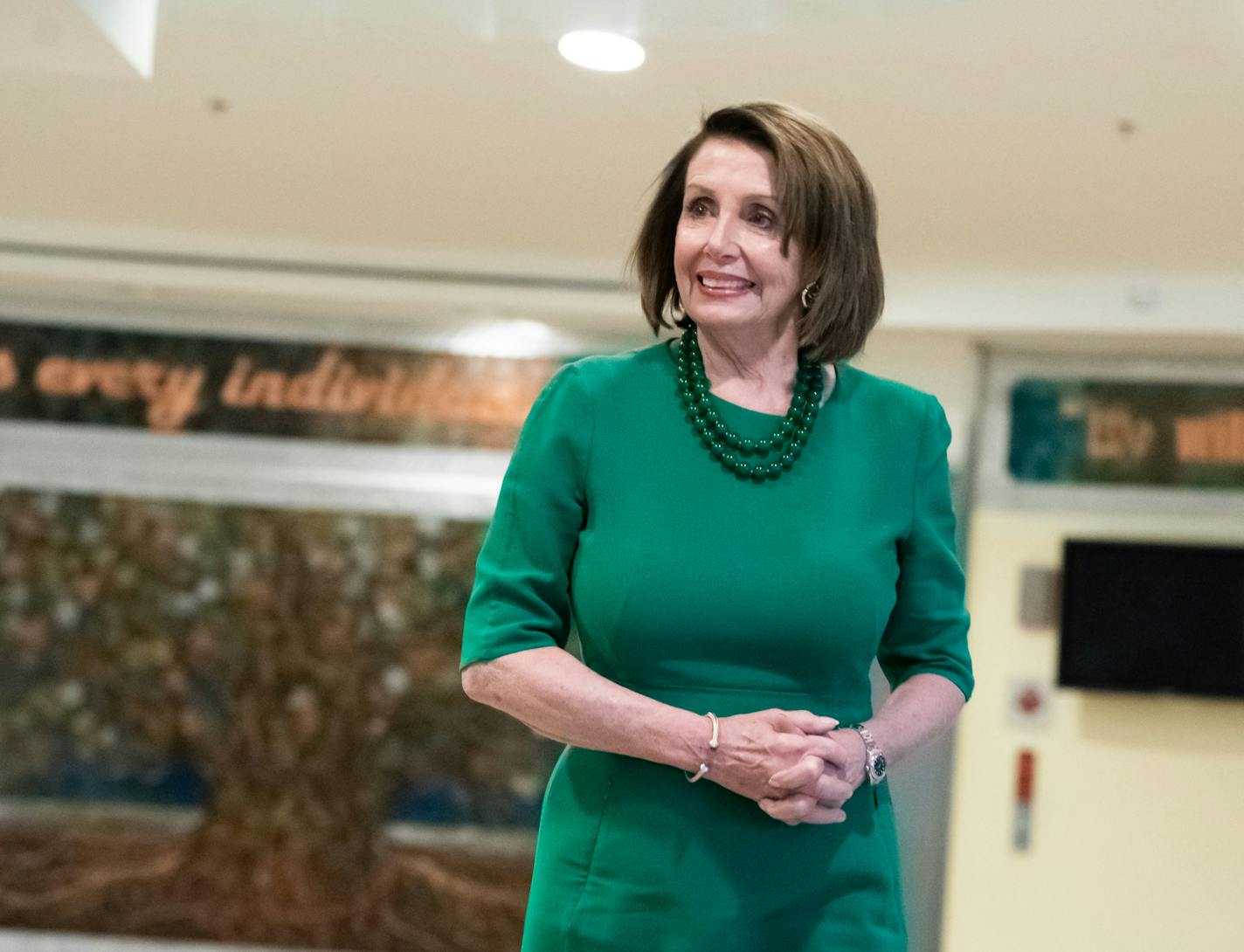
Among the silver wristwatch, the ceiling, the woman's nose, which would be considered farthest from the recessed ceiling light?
the silver wristwatch

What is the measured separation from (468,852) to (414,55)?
322 cm

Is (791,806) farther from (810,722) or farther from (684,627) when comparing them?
(684,627)

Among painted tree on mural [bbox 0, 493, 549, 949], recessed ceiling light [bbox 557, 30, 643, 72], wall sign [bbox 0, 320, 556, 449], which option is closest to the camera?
recessed ceiling light [bbox 557, 30, 643, 72]

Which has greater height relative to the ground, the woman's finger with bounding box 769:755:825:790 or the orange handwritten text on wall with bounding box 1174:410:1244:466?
the orange handwritten text on wall with bounding box 1174:410:1244:466

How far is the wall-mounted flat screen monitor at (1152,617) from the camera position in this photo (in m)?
5.32

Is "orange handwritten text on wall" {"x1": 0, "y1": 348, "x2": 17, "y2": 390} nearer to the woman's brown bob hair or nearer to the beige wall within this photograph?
the beige wall

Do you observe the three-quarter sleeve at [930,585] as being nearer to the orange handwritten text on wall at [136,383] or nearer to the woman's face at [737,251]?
the woman's face at [737,251]

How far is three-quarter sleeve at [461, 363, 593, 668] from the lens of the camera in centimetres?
136

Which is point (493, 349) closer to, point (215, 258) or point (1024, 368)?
point (215, 258)

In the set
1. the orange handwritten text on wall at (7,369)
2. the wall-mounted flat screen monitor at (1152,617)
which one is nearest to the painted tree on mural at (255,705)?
the orange handwritten text on wall at (7,369)

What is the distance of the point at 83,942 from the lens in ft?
19.5

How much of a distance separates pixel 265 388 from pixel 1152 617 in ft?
11.7

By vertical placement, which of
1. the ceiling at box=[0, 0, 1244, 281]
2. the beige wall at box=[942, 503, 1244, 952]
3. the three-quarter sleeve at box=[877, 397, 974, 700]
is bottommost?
the beige wall at box=[942, 503, 1244, 952]

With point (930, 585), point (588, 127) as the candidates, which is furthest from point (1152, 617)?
point (930, 585)
